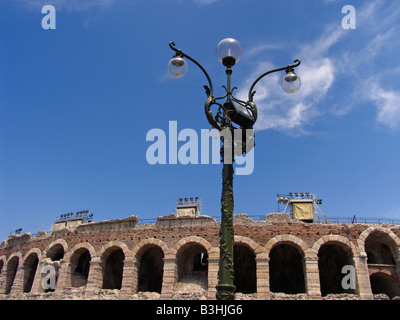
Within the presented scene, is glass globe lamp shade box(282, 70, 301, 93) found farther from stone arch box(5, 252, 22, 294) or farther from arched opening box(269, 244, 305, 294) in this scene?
stone arch box(5, 252, 22, 294)

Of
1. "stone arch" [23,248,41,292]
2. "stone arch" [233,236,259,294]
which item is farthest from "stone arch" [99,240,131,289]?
"stone arch" [233,236,259,294]

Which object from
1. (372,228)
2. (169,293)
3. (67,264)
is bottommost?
(169,293)

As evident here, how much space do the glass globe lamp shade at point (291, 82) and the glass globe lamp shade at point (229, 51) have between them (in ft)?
4.71

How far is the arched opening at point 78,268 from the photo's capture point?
72.6ft

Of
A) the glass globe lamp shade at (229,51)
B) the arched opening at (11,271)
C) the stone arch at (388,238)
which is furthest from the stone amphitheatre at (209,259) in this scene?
the glass globe lamp shade at (229,51)

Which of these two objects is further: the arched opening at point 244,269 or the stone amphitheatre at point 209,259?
the arched opening at point 244,269

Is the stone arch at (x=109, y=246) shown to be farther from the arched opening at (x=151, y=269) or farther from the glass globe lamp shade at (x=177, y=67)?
the glass globe lamp shade at (x=177, y=67)

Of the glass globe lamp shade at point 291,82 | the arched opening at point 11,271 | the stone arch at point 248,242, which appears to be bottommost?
the arched opening at point 11,271

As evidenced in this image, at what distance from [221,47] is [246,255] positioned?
1799cm

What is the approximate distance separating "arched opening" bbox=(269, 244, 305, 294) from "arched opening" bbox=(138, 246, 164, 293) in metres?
7.63
